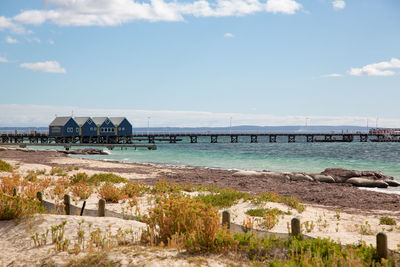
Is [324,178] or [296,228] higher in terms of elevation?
[296,228]

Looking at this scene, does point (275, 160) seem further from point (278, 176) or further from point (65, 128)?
point (65, 128)

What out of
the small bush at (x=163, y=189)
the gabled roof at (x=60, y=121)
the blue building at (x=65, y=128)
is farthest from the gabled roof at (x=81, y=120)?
the small bush at (x=163, y=189)

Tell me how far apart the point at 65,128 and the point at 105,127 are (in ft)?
27.5

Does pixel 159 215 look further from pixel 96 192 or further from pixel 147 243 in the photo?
pixel 96 192

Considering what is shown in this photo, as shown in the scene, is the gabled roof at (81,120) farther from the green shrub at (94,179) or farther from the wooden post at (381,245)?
the wooden post at (381,245)

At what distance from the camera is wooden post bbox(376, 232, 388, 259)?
6.12 m

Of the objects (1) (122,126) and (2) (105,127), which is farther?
(1) (122,126)

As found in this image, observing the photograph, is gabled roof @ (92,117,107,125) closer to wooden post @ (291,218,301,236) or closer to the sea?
the sea

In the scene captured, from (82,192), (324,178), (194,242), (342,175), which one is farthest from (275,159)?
(194,242)

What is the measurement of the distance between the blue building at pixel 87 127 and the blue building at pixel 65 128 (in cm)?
93

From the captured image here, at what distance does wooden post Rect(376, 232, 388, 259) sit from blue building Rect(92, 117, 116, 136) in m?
77.5

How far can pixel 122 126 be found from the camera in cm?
8150

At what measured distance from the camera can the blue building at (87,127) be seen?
257 ft

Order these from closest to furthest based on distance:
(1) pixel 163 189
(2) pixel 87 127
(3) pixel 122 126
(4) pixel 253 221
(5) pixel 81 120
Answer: (4) pixel 253 221
(1) pixel 163 189
(2) pixel 87 127
(5) pixel 81 120
(3) pixel 122 126
